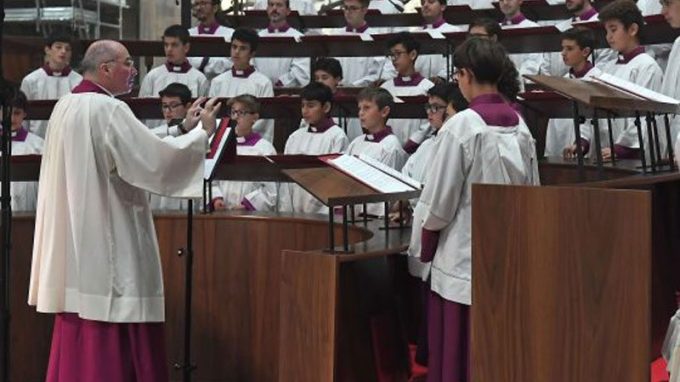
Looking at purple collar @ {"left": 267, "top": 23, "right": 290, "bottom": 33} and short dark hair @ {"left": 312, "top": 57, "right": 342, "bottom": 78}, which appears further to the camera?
purple collar @ {"left": 267, "top": 23, "right": 290, "bottom": 33}

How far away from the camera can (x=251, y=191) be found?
21.9 ft

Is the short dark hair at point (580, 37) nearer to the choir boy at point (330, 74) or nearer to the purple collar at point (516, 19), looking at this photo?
the choir boy at point (330, 74)

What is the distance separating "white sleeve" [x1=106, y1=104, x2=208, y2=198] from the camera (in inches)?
162

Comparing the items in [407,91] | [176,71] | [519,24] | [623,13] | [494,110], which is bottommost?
[494,110]

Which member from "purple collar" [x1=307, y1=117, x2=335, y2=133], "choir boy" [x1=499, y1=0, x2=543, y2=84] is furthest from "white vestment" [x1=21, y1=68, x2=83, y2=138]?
"choir boy" [x1=499, y1=0, x2=543, y2=84]

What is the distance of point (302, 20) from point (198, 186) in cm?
659

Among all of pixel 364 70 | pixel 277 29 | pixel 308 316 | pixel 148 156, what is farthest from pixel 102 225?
pixel 277 29

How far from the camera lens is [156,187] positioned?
413 cm

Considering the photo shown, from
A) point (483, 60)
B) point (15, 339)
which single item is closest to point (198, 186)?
point (483, 60)

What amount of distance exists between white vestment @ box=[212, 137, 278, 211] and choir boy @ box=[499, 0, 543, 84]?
2749mm

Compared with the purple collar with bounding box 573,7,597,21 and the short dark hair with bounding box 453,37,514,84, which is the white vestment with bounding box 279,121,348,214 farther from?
the short dark hair with bounding box 453,37,514,84

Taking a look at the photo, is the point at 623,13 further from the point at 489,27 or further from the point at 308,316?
the point at 308,316

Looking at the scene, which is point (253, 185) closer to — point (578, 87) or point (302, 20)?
point (578, 87)

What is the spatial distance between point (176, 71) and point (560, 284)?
22.8 ft
